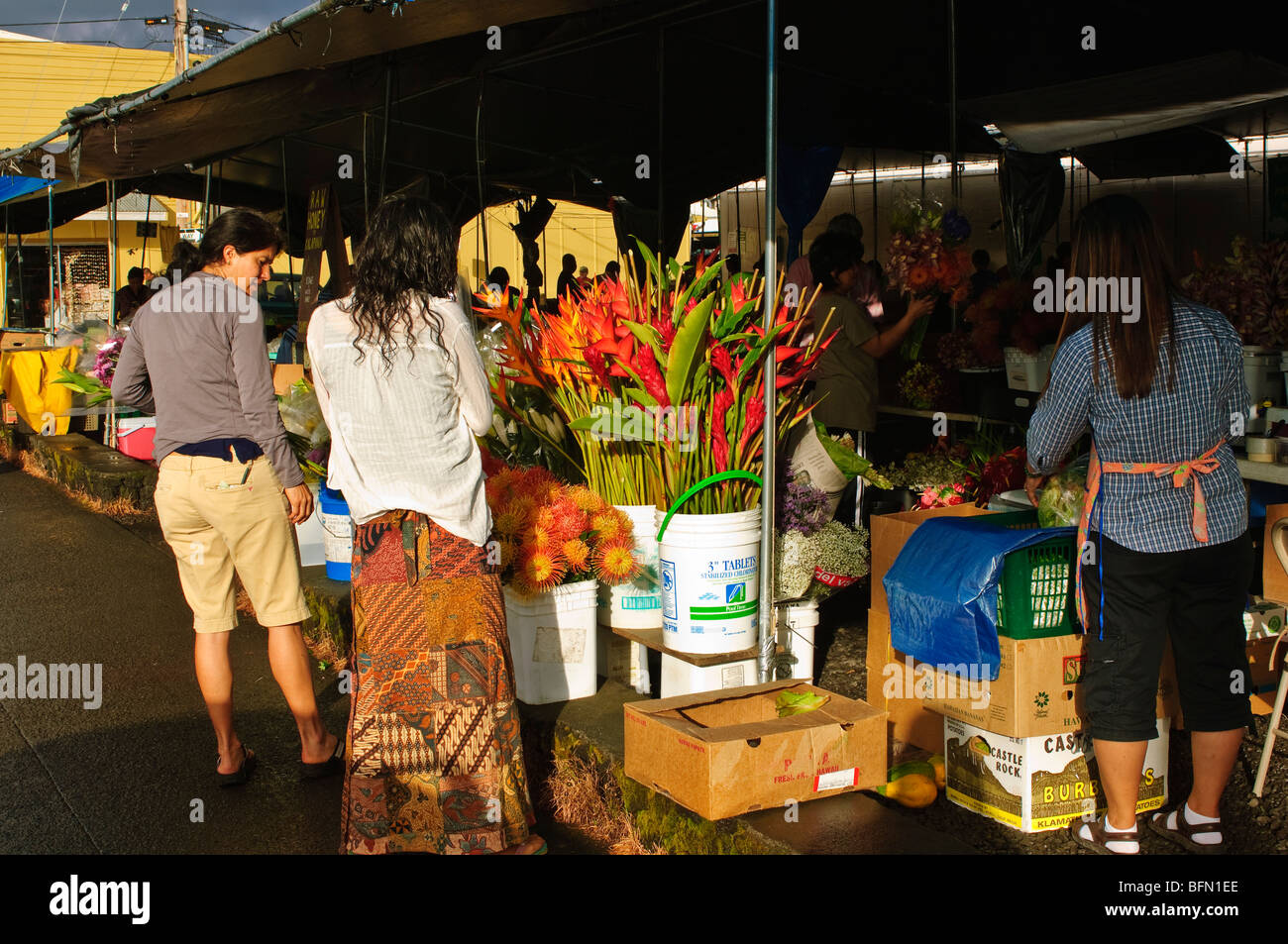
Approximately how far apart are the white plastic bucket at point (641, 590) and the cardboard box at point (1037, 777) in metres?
1.20

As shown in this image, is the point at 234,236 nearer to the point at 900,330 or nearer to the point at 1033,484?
the point at 1033,484

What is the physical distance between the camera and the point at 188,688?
5.03 metres

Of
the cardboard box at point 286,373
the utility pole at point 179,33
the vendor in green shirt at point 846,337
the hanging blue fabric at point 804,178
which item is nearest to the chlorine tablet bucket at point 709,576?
the vendor in green shirt at point 846,337

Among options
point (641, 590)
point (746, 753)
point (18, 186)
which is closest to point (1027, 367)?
point (641, 590)

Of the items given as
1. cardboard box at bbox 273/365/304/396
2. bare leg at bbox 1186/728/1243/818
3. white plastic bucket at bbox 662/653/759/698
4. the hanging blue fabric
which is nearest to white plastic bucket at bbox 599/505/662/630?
white plastic bucket at bbox 662/653/759/698

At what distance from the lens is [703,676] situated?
149 inches

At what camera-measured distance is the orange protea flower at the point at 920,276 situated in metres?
5.56

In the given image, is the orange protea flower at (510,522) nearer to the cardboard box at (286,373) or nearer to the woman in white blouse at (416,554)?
the woman in white blouse at (416,554)

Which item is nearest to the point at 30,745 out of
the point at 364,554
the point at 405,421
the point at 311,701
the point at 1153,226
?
the point at 311,701

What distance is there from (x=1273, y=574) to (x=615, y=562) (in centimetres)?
220

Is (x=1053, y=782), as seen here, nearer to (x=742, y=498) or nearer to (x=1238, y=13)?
(x=742, y=498)

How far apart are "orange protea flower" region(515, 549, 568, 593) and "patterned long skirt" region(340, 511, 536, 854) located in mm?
771

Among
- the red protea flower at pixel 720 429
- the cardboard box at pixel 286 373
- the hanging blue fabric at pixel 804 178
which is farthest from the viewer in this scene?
the hanging blue fabric at pixel 804 178

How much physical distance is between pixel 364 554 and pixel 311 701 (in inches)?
41.0
